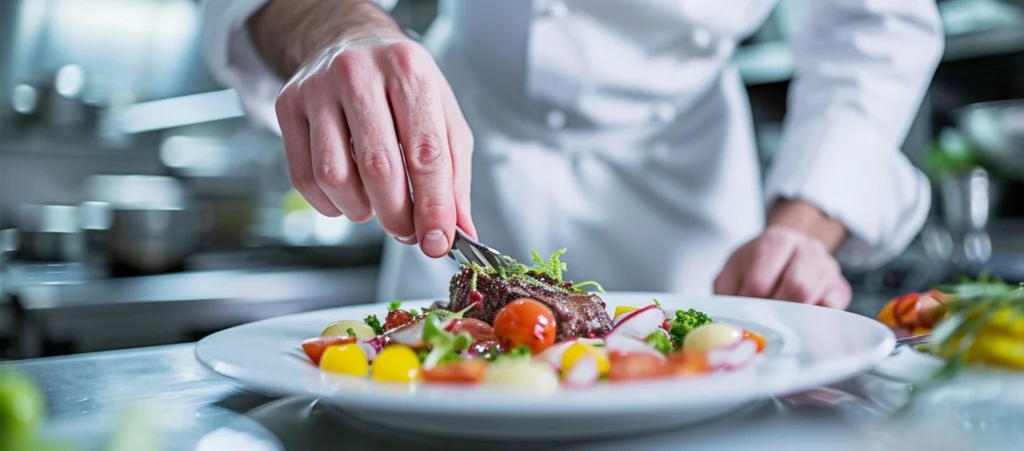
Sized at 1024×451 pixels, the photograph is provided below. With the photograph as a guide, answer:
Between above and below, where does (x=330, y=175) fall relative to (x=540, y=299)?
above

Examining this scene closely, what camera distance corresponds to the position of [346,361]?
77cm

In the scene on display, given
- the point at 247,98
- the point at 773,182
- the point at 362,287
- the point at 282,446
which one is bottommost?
the point at 362,287

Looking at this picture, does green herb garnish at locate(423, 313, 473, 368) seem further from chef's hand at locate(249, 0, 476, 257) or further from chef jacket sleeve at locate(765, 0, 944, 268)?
chef jacket sleeve at locate(765, 0, 944, 268)

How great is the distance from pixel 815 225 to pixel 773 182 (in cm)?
14

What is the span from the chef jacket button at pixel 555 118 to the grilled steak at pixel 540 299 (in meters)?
0.69

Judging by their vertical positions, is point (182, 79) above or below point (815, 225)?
above

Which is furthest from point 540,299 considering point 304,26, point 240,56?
point 240,56

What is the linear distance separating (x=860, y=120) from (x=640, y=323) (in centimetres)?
102

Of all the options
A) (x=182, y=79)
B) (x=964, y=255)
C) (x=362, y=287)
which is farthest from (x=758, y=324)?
(x=182, y=79)

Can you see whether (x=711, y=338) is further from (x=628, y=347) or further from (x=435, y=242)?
(x=435, y=242)

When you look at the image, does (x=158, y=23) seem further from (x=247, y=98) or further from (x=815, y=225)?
(x=815, y=225)

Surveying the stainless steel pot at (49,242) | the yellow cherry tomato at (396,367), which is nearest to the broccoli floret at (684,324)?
the yellow cherry tomato at (396,367)

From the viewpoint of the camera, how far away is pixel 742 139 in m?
1.92

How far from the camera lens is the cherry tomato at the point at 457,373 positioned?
0.66m
